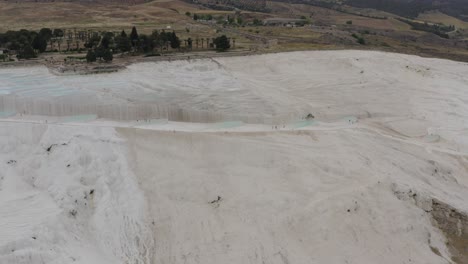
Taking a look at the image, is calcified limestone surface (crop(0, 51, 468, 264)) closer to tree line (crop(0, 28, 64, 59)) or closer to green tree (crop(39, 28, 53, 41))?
tree line (crop(0, 28, 64, 59))

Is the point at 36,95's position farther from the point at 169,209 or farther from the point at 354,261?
the point at 354,261

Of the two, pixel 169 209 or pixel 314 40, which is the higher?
pixel 314 40

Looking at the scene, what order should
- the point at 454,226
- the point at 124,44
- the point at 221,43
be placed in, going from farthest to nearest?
the point at 221,43 < the point at 124,44 < the point at 454,226

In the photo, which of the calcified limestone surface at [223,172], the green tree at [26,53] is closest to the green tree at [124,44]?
the calcified limestone surface at [223,172]

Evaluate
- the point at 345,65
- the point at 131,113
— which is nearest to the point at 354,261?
the point at 131,113

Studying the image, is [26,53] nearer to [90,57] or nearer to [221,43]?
[90,57]

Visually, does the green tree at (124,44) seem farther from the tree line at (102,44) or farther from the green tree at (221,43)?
the green tree at (221,43)

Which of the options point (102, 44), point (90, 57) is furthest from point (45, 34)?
point (90, 57)
